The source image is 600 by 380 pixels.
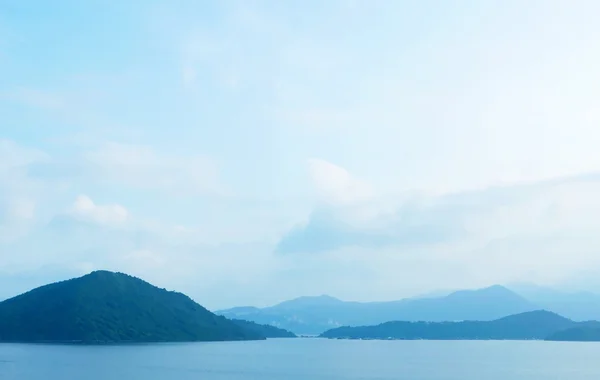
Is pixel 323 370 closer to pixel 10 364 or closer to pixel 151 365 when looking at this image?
pixel 151 365

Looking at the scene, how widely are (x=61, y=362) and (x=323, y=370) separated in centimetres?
6520

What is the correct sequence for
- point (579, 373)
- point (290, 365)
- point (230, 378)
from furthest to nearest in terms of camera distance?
1. point (290, 365)
2. point (579, 373)
3. point (230, 378)

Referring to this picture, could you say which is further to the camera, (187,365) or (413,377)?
(187,365)

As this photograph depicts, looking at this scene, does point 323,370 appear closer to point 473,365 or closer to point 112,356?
point 473,365

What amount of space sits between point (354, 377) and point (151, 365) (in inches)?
2066

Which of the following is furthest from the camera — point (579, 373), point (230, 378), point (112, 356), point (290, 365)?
point (112, 356)

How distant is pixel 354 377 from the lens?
5748 inches

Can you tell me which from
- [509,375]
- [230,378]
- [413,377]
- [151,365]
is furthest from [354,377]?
[151,365]

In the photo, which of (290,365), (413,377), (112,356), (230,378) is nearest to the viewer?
(230,378)

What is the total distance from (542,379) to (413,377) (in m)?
27.8

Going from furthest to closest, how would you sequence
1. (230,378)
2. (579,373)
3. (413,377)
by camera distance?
1. (579,373)
2. (413,377)
3. (230,378)

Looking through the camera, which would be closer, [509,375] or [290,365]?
[509,375]

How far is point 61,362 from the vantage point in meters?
168

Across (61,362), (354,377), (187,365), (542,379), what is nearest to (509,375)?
(542,379)
